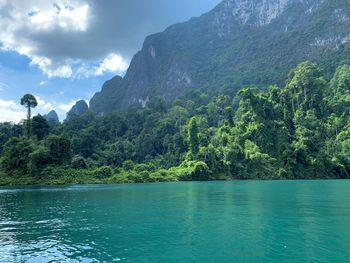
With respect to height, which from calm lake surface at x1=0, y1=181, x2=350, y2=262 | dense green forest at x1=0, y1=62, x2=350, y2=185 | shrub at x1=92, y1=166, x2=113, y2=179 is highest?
dense green forest at x1=0, y1=62, x2=350, y2=185

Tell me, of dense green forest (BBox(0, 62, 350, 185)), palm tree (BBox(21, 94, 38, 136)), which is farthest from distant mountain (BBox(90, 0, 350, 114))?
palm tree (BBox(21, 94, 38, 136))

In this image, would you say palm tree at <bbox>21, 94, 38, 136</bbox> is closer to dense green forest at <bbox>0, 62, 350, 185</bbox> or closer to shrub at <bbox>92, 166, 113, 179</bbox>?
dense green forest at <bbox>0, 62, 350, 185</bbox>

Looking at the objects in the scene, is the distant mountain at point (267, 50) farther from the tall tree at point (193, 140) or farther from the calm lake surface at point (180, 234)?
the calm lake surface at point (180, 234)

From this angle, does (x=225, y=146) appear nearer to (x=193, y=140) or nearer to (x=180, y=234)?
(x=193, y=140)

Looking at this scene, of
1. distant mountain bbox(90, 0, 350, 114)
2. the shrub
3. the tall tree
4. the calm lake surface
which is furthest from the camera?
distant mountain bbox(90, 0, 350, 114)

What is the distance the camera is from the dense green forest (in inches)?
2581

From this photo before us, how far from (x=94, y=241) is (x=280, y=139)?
6970 centimetres

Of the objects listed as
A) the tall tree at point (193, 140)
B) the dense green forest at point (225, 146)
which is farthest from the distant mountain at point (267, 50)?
the tall tree at point (193, 140)

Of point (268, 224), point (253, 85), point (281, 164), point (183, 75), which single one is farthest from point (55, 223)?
point (183, 75)

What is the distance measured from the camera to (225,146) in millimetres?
81500

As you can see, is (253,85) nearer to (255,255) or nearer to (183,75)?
(183,75)

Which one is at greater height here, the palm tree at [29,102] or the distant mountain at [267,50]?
the distant mountain at [267,50]

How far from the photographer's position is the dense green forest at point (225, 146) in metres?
65.6

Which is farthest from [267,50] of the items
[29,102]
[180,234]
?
[180,234]
